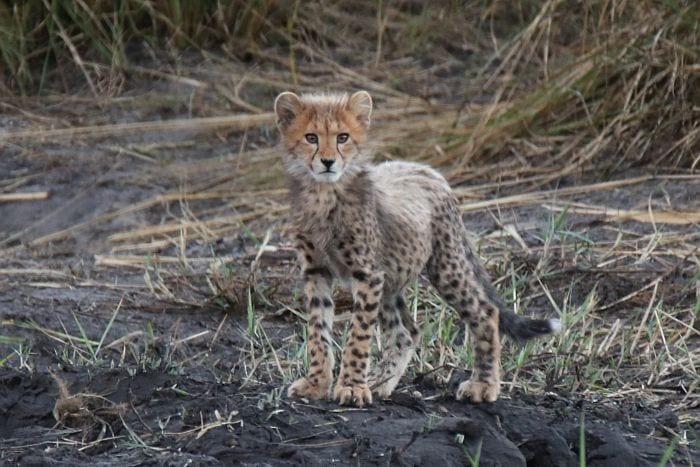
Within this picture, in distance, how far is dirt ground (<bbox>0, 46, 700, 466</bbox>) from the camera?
154 inches

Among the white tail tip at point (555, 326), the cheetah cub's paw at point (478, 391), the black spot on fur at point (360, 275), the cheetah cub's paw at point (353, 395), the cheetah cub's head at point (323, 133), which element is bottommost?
the cheetah cub's paw at point (478, 391)

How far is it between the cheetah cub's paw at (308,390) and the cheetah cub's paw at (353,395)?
6 centimetres

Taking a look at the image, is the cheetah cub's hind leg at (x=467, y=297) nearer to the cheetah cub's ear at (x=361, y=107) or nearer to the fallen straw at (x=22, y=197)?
the cheetah cub's ear at (x=361, y=107)

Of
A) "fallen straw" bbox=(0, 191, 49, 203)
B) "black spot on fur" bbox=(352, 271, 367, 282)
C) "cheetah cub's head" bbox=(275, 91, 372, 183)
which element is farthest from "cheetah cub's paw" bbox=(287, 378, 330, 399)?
"fallen straw" bbox=(0, 191, 49, 203)

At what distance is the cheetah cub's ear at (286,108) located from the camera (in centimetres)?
425

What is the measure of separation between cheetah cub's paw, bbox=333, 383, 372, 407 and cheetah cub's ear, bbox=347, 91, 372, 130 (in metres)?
0.81

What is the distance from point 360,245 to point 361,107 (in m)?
0.43

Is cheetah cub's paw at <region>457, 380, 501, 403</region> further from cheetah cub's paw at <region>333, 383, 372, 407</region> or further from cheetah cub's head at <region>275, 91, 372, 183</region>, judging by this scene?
cheetah cub's head at <region>275, 91, 372, 183</region>

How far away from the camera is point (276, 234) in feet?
24.3

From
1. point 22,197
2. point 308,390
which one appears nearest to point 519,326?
point 308,390

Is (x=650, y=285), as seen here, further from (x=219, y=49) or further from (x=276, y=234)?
(x=219, y=49)

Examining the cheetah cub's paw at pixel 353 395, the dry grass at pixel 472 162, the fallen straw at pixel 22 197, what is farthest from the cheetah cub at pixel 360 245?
the fallen straw at pixel 22 197

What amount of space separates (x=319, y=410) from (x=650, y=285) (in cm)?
229

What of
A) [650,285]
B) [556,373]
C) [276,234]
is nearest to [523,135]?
[276,234]
